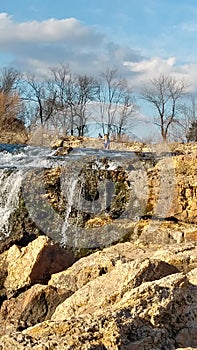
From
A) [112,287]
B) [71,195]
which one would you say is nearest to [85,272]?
[112,287]

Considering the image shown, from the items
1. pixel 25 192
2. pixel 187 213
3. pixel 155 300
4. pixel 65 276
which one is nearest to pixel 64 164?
pixel 25 192

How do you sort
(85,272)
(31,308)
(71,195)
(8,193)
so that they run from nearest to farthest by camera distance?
(31,308), (85,272), (71,195), (8,193)

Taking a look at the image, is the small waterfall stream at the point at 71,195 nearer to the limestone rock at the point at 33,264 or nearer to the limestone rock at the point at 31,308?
the limestone rock at the point at 33,264

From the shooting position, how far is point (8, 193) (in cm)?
997

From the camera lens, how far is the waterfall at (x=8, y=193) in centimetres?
954

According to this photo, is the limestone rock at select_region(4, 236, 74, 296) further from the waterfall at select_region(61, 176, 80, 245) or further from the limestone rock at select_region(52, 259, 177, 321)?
the waterfall at select_region(61, 176, 80, 245)

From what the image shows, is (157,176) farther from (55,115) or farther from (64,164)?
(55,115)

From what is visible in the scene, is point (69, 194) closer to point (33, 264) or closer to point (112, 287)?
point (33, 264)

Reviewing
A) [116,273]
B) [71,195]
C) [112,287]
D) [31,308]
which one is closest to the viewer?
[112,287]

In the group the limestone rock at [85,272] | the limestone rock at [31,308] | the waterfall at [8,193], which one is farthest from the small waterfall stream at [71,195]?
the limestone rock at [31,308]

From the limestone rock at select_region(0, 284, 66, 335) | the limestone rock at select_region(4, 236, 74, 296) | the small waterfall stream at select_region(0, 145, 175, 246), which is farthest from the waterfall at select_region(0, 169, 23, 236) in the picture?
the limestone rock at select_region(0, 284, 66, 335)

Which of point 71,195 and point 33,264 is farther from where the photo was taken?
Answer: point 71,195

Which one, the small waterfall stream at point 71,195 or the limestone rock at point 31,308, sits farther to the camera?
the small waterfall stream at point 71,195

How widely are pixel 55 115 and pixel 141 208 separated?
3085 cm
